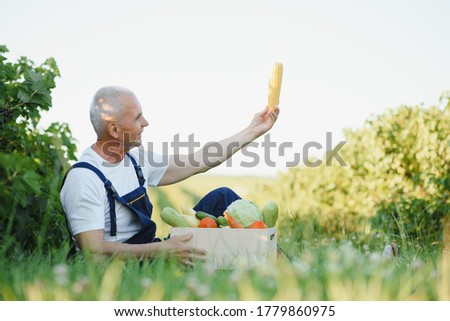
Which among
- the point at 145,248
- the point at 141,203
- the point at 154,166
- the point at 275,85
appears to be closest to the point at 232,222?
the point at 145,248

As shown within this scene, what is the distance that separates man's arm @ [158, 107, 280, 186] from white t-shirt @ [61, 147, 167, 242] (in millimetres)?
349

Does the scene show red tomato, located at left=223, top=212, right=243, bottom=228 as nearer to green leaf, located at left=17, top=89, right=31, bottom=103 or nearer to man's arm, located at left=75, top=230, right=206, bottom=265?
man's arm, located at left=75, top=230, right=206, bottom=265

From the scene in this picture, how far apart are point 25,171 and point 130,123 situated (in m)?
0.93

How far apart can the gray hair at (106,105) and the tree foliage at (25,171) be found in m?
0.29

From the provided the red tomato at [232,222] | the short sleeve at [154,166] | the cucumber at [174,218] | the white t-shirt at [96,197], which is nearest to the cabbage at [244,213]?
the red tomato at [232,222]

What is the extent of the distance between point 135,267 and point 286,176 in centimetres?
493

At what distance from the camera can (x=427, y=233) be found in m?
5.47

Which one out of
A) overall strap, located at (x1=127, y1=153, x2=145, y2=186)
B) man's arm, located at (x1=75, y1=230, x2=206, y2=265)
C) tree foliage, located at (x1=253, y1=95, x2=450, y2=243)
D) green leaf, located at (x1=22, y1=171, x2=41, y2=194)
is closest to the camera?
green leaf, located at (x1=22, y1=171, x2=41, y2=194)

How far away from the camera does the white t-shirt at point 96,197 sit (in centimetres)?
323

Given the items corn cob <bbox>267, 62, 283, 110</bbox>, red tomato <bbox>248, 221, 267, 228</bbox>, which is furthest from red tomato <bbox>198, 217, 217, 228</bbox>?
corn cob <bbox>267, 62, 283, 110</bbox>

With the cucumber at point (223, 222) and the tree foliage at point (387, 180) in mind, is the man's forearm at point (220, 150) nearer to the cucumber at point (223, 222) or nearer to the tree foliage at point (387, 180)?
the cucumber at point (223, 222)

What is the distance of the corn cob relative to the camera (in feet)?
12.9
